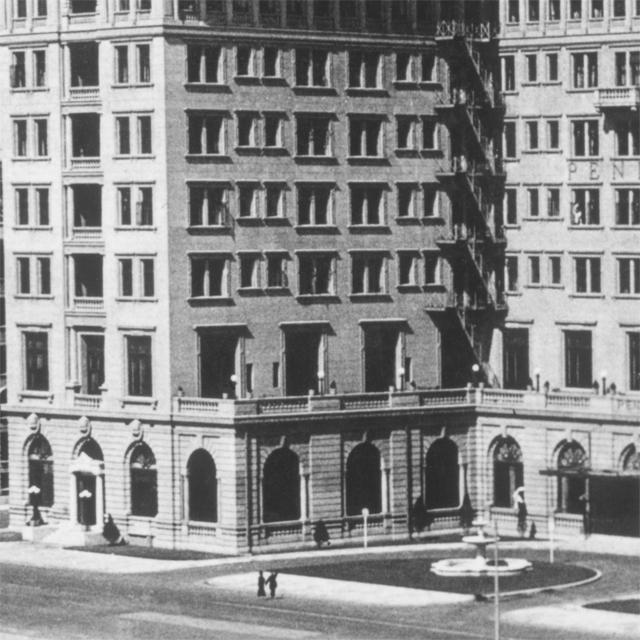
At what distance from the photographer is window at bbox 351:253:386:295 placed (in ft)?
590

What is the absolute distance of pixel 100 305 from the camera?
584 feet

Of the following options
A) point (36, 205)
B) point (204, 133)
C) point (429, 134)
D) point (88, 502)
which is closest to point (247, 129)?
point (204, 133)

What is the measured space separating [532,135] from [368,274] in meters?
12.6

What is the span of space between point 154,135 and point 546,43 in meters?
23.7

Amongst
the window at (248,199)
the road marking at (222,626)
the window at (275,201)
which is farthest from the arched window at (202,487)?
the road marking at (222,626)

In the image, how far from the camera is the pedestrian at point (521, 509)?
570ft

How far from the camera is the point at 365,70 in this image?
17862 centimetres

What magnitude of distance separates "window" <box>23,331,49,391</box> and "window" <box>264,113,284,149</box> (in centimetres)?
1768

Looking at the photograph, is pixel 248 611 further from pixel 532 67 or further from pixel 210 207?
pixel 532 67

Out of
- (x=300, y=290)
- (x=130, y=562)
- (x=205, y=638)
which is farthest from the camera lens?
(x=300, y=290)

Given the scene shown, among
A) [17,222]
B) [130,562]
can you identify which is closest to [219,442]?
[130,562]

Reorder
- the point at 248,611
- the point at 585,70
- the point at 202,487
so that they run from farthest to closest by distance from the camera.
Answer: the point at 585,70 < the point at 202,487 < the point at 248,611

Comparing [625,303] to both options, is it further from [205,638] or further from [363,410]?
[205,638]

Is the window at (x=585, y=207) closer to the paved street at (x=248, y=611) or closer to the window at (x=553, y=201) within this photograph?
the window at (x=553, y=201)
